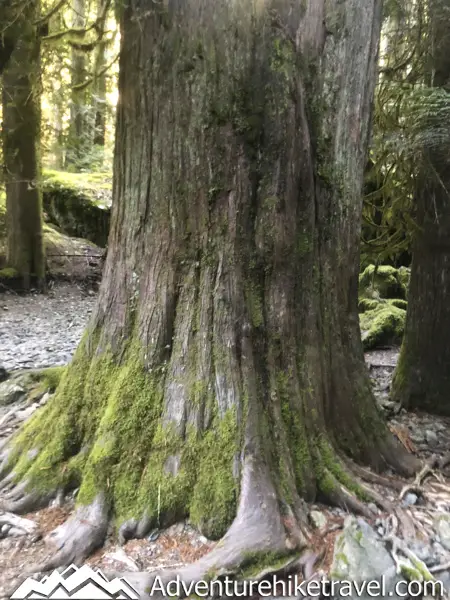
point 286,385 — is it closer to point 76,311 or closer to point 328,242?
point 328,242

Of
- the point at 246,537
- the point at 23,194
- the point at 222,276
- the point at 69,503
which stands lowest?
the point at 69,503

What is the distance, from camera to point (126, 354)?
300 cm

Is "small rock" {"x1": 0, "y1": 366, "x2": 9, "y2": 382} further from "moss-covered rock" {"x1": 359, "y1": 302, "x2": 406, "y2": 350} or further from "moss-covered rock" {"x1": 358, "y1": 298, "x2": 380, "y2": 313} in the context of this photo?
"moss-covered rock" {"x1": 358, "y1": 298, "x2": 380, "y2": 313}

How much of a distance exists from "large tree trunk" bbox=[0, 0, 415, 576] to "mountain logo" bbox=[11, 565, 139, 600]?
261 millimetres

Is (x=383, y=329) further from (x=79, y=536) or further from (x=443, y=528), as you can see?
(x=79, y=536)

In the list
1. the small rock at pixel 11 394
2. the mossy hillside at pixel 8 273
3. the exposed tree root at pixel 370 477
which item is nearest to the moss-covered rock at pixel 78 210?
the mossy hillside at pixel 8 273

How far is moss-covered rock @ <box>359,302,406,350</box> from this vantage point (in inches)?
303

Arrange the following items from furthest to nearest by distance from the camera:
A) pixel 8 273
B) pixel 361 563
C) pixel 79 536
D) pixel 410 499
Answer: pixel 8 273 < pixel 410 499 < pixel 79 536 < pixel 361 563

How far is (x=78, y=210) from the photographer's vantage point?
1364 centimetres

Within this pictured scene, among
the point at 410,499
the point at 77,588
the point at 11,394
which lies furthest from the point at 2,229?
the point at 410,499

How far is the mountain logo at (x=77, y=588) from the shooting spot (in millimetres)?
2119

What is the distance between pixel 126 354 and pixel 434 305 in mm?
2996

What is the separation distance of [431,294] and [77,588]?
3.75 metres

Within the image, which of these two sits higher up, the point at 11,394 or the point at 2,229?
the point at 2,229
